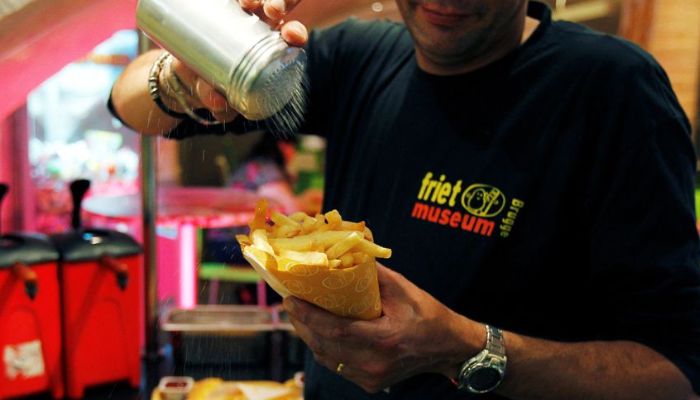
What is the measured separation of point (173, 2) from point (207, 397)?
1332mm

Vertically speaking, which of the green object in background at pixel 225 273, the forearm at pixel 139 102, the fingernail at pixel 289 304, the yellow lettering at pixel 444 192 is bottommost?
the green object in background at pixel 225 273

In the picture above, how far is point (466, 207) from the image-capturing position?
129 cm

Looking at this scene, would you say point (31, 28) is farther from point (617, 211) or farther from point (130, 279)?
point (130, 279)

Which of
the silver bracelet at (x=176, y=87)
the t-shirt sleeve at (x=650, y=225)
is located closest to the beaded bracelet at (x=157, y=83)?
the silver bracelet at (x=176, y=87)

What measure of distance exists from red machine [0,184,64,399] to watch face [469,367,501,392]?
53.4 inches

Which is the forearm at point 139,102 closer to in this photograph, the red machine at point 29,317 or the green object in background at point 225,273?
the red machine at point 29,317

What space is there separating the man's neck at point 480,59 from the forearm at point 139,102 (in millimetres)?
548

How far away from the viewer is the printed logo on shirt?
4.15ft

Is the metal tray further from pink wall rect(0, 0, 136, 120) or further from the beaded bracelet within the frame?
the beaded bracelet

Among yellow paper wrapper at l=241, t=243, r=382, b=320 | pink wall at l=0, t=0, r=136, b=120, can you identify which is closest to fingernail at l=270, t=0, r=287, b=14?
pink wall at l=0, t=0, r=136, b=120

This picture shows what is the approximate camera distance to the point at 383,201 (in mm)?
1412

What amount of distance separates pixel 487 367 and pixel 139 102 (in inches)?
32.2

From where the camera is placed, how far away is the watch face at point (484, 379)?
1.12 meters

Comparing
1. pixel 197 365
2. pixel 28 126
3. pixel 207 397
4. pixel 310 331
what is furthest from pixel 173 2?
pixel 28 126
